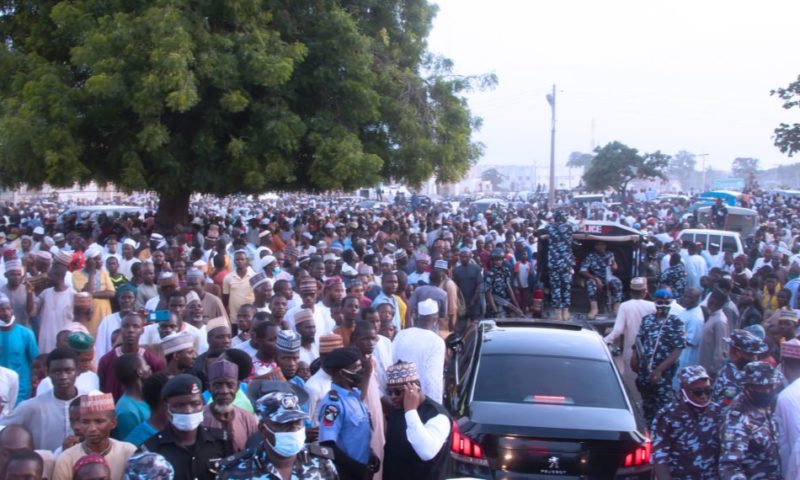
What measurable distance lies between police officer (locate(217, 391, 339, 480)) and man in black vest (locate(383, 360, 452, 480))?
1009 mm

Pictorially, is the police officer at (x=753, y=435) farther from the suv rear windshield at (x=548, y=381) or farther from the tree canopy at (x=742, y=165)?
the tree canopy at (x=742, y=165)

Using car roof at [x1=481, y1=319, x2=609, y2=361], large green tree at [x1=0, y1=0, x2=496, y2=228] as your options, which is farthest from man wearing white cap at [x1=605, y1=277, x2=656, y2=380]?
large green tree at [x1=0, y1=0, x2=496, y2=228]

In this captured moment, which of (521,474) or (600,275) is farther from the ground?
(600,275)

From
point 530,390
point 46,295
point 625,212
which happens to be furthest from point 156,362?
point 625,212

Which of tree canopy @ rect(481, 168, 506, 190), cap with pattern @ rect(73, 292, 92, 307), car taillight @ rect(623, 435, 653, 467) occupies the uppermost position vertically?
cap with pattern @ rect(73, 292, 92, 307)

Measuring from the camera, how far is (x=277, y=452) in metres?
3.75

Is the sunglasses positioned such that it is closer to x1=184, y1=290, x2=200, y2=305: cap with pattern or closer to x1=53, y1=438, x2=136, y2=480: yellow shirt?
x1=53, y1=438, x2=136, y2=480: yellow shirt

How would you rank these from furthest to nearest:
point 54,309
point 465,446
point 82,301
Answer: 1. point 54,309
2. point 82,301
3. point 465,446

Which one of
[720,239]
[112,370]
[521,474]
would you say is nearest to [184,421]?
[112,370]

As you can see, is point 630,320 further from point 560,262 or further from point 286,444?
point 286,444

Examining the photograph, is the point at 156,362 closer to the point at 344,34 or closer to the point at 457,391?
the point at 457,391

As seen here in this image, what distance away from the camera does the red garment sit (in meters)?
5.84

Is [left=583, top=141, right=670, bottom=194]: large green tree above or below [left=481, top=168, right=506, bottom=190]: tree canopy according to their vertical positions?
above

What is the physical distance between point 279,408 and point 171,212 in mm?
17276
